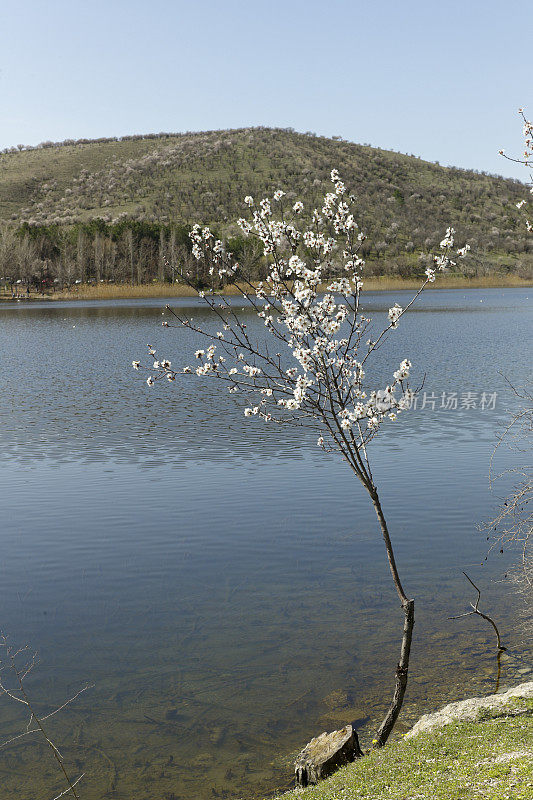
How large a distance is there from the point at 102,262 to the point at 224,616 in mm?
113407

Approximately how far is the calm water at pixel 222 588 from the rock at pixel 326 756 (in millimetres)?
429

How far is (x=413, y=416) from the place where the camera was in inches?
1006

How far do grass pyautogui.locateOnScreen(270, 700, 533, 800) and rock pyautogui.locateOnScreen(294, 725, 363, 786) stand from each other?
287 millimetres

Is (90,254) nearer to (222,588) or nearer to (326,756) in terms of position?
(222,588)

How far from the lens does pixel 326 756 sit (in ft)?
23.0

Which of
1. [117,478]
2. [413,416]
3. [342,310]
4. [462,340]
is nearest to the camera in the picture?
[342,310]

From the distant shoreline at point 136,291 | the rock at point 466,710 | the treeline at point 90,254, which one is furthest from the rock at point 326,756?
the treeline at point 90,254

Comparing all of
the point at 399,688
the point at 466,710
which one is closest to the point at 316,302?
the point at 399,688

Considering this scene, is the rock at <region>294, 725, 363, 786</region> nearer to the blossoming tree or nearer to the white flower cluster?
the blossoming tree

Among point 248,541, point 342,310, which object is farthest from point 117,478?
point 342,310

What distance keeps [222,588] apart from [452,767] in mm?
6696

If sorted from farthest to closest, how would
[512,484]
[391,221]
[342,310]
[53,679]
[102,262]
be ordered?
[391,221]
[102,262]
[512,484]
[53,679]
[342,310]

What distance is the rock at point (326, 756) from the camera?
6941mm

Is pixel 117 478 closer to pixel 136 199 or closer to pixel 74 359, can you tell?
pixel 74 359
